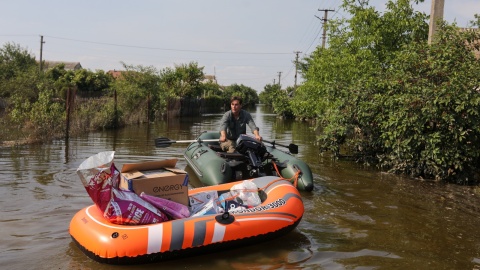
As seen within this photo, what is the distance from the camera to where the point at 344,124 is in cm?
1091

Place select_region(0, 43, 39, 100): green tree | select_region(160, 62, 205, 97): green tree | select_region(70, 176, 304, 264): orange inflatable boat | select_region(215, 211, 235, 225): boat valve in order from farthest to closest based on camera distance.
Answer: select_region(160, 62, 205, 97): green tree, select_region(0, 43, 39, 100): green tree, select_region(215, 211, 235, 225): boat valve, select_region(70, 176, 304, 264): orange inflatable boat

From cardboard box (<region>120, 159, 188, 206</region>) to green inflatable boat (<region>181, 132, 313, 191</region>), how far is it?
197 centimetres

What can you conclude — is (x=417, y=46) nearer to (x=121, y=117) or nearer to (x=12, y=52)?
(x=121, y=117)

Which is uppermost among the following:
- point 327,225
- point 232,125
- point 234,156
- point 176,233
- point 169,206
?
point 232,125

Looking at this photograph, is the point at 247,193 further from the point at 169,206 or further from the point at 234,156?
the point at 234,156

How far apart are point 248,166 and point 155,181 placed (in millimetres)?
2643

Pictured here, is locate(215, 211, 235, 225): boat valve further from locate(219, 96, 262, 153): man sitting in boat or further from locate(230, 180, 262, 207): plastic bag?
locate(219, 96, 262, 153): man sitting in boat

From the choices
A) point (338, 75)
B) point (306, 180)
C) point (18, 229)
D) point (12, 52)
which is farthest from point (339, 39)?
point (12, 52)

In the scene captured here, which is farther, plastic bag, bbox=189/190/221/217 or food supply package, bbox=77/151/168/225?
plastic bag, bbox=189/190/221/217

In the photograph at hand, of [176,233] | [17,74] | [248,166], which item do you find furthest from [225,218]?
[17,74]

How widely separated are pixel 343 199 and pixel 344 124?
3932 millimetres

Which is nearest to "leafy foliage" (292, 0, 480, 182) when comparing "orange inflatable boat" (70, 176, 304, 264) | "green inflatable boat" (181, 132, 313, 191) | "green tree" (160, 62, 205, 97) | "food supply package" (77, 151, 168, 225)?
"green inflatable boat" (181, 132, 313, 191)

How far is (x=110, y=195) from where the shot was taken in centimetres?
432

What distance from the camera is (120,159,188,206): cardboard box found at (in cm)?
469
